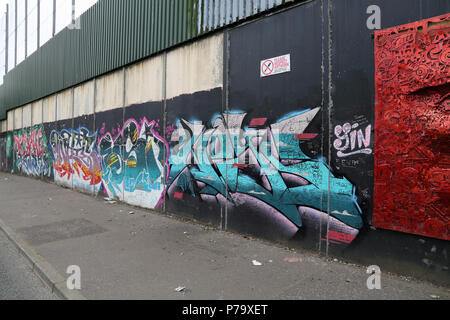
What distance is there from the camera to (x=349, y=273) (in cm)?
388

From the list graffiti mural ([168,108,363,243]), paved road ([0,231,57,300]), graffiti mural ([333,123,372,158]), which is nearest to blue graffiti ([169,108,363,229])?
graffiti mural ([168,108,363,243])

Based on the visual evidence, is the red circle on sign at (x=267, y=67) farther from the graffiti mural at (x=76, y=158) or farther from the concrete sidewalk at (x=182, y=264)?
the graffiti mural at (x=76, y=158)

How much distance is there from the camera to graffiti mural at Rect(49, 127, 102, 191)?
416 inches

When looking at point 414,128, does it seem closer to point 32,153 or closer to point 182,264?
point 182,264

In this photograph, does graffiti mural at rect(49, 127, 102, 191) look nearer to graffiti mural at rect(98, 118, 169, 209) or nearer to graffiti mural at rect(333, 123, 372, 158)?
graffiti mural at rect(98, 118, 169, 209)

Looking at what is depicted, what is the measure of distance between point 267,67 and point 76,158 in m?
9.37

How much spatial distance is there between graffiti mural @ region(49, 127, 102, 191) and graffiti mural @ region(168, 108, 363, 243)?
490 centimetres

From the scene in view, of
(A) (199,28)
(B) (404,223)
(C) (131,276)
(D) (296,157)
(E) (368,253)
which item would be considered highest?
(A) (199,28)

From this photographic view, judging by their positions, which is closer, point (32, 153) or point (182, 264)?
point (182, 264)

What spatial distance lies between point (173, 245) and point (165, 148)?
2.95 meters

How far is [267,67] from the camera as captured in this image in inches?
207

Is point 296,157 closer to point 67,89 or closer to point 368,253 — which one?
point 368,253

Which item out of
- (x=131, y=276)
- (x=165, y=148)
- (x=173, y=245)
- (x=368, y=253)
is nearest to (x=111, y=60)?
(x=165, y=148)

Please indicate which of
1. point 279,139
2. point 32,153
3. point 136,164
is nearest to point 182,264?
point 279,139
